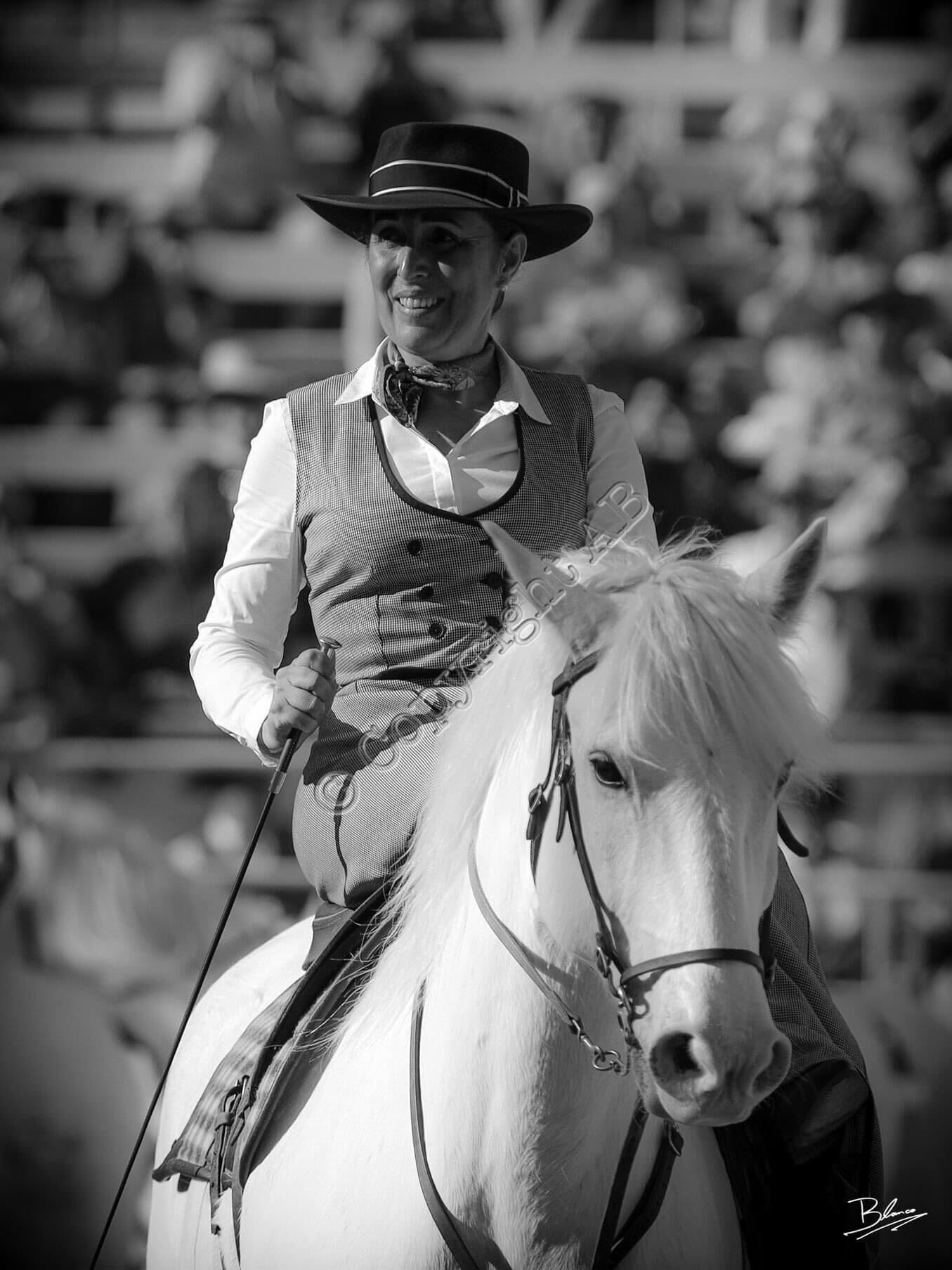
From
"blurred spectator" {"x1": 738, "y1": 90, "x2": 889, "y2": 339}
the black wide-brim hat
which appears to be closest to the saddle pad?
the black wide-brim hat

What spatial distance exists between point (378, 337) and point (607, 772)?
482 cm

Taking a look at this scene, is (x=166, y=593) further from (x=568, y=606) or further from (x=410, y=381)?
(x=568, y=606)

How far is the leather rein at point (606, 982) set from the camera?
1325 mm

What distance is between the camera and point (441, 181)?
75.1 inches

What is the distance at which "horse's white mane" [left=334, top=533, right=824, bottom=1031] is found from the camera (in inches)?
53.8

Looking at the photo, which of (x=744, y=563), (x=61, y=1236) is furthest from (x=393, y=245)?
(x=61, y=1236)

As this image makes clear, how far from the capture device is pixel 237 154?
6.11 metres

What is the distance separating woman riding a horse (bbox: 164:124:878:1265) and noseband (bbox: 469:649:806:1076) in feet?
0.67

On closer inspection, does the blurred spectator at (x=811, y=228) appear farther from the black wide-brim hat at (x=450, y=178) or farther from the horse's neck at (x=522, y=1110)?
the horse's neck at (x=522, y=1110)

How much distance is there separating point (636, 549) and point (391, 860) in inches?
20.7

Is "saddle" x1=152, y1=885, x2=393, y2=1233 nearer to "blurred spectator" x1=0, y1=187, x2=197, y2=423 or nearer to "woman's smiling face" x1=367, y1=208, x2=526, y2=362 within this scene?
"woman's smiling face" x1=367, y1=208, x2=526, y2=362

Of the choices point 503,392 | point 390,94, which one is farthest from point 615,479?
point 390,94

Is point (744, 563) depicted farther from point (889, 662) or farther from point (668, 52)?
point (668, 52)
